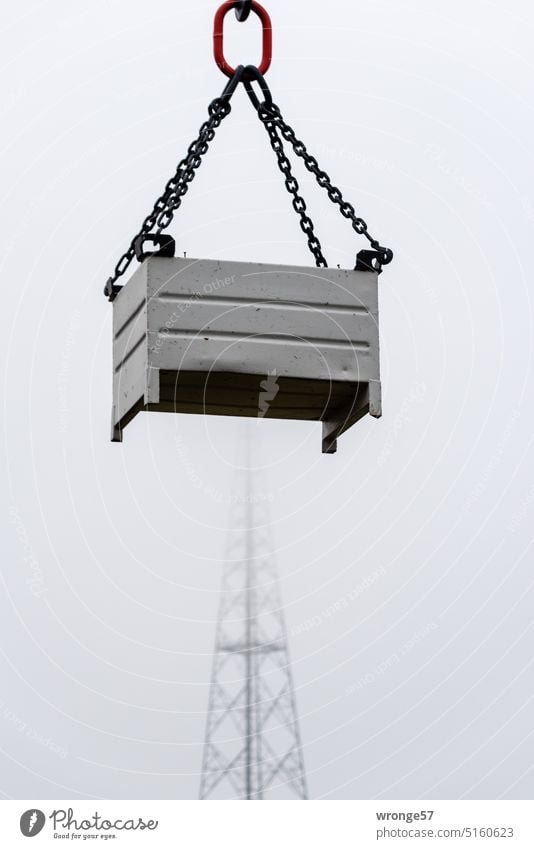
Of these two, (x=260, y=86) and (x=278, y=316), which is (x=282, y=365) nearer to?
(x=278, y=316)

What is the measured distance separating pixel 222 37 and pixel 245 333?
1.67m

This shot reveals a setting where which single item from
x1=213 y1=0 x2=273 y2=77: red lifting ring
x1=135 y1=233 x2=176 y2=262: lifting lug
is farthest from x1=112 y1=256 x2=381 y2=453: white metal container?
x1=213 y1=0 x2=273 y2=77: red lifting ring

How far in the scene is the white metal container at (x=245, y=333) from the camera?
10.2 m

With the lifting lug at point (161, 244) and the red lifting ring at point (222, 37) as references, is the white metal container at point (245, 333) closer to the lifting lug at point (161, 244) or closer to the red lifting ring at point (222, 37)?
the lifting lug at point (161, 244)

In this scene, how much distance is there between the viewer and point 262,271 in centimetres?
1037

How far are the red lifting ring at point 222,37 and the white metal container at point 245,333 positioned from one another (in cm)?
120

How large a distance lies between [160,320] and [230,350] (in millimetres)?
367

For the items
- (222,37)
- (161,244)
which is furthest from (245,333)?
(222,37)

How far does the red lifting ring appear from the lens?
428 inches

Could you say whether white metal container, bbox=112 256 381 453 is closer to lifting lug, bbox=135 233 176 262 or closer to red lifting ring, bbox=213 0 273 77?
lifting lug, bbox=135 233 176 262

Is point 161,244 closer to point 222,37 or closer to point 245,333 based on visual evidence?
point 245,333
